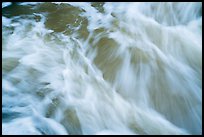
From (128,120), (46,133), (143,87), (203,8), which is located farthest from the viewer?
(203,8)

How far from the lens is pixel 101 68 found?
447 centimetres

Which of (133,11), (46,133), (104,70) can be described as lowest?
(46,133)

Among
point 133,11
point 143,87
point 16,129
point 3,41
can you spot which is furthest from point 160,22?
point 16,129

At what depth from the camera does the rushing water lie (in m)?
3.92

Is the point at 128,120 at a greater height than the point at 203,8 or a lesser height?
lesser

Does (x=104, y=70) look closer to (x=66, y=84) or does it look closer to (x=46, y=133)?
(x=66, y=84)

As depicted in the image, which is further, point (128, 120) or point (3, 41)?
point (3, 41)

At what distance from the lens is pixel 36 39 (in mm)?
5051

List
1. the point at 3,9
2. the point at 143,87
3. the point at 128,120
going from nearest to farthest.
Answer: the point at 128,120
the point at 143,87
the point at 3,9

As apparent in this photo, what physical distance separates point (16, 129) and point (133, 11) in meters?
2.97

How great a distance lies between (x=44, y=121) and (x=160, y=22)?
2651mm

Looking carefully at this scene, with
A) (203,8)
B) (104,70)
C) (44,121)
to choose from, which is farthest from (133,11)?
(44,121)

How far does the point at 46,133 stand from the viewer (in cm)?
368

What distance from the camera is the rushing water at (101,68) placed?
3.92 meters
